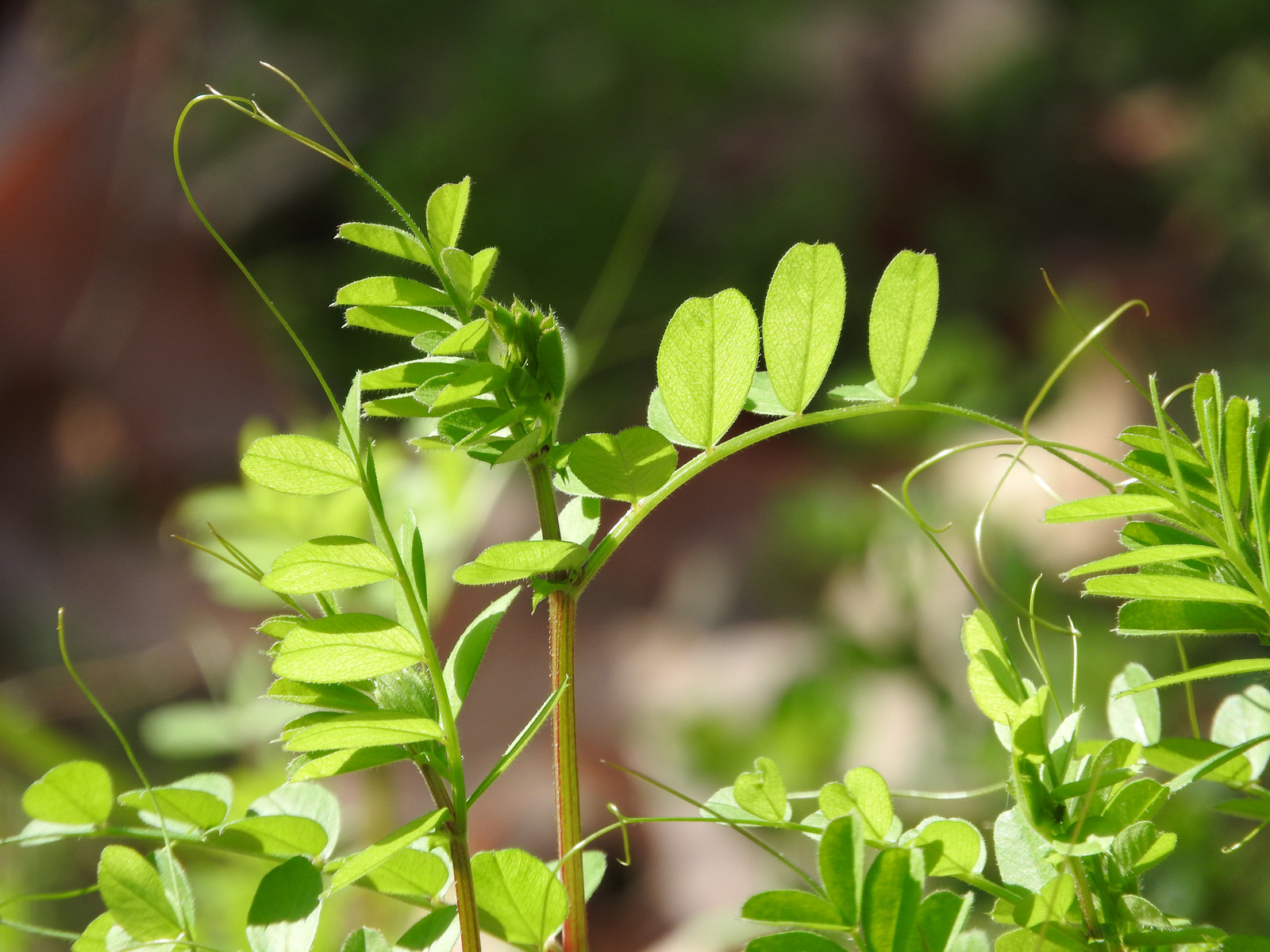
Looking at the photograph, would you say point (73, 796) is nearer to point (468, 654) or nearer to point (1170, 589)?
point (468, 654)

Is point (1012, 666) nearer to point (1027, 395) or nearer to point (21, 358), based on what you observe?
point (1027, 395)

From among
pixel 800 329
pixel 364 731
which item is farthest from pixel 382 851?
pixel 800 329

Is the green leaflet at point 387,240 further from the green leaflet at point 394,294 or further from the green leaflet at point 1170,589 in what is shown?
the green leaflet at point 1170,589

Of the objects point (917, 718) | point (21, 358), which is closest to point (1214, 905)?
point (917, 718)

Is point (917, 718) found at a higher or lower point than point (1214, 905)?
lower

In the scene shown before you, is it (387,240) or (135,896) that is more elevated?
(387,240)
